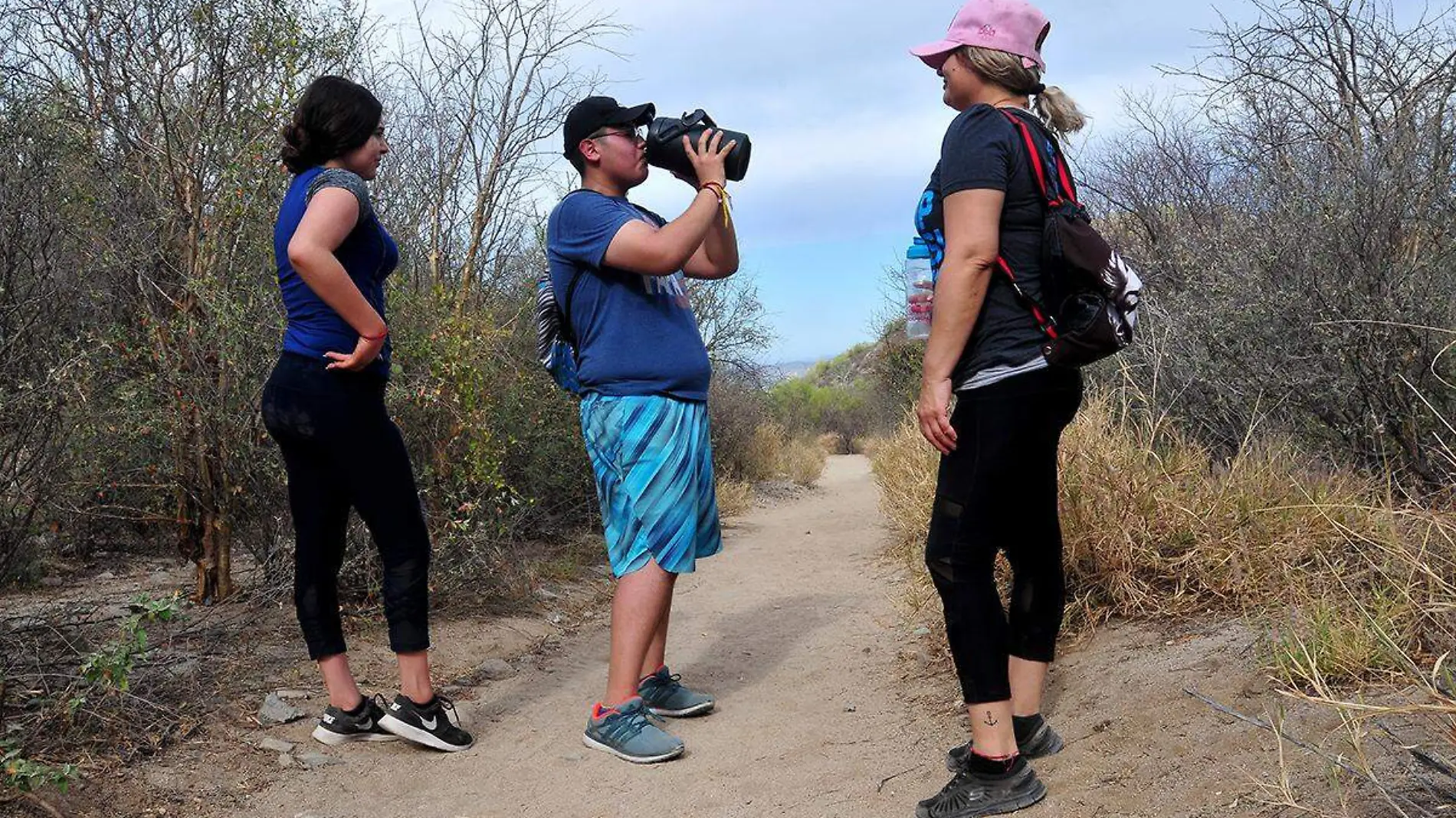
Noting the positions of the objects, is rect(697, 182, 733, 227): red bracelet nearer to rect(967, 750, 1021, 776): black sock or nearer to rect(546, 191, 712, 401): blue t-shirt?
rect(546, 191, 712, 401): blue t-shirt

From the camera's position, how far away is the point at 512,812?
316cm

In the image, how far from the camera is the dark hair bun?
337cm

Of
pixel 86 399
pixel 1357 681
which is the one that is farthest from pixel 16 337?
pixel 1357 681

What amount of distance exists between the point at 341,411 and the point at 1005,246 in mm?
1921

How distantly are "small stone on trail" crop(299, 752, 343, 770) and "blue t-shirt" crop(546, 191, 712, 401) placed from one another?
136cm

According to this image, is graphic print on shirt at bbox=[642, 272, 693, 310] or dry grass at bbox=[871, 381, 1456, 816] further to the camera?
graphic print on shirt at bbox=[642, 272, 693, 310]

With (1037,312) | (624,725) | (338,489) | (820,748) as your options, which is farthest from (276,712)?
(1037,312)

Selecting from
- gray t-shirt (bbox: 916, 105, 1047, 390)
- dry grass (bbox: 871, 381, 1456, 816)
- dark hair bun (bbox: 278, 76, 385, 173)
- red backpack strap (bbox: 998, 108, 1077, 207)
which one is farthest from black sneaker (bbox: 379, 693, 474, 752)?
red backpack strap (bbox: 998, 108, 1077, 207)

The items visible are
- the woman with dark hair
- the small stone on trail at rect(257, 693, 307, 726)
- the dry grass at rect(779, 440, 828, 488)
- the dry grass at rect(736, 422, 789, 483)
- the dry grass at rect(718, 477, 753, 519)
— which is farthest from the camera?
the dry grass at rect(779, 440, 828, 488)

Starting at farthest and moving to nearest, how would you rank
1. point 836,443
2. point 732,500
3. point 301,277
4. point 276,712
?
point 836,443, point 732,500, point 276,712, point 301,277

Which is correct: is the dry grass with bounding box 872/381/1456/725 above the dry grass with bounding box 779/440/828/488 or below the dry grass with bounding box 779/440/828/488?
above

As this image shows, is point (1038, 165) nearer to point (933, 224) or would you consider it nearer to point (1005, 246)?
point (1005, 246)

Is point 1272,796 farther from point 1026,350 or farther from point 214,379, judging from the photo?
point 214,379

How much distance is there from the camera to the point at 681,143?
11.4ft
